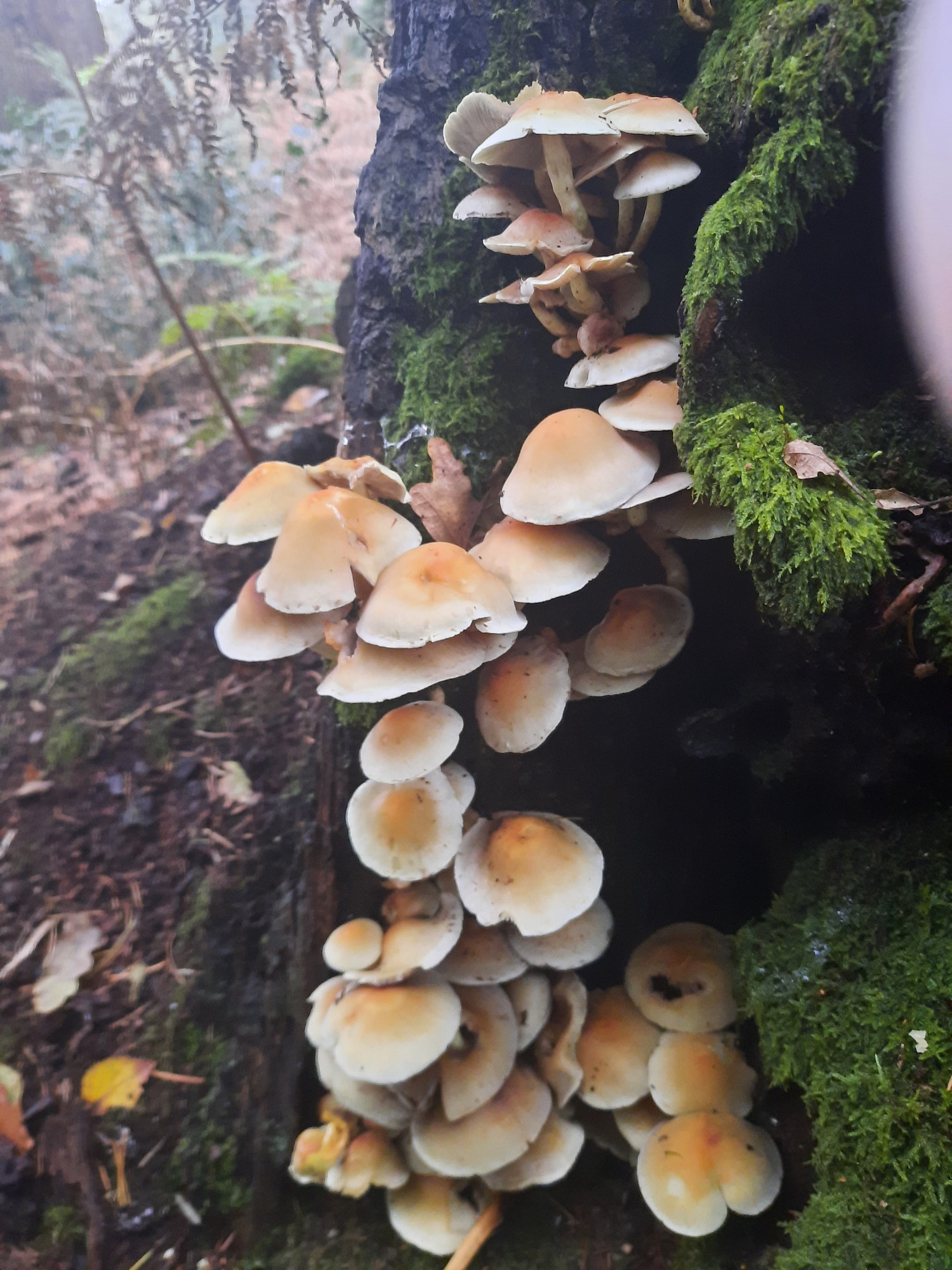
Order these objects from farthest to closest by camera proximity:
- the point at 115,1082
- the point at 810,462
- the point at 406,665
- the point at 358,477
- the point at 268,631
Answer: the point at 115,1082
the point at 358,477
the point at 268,631
the point at 406,665
the point at 810,462

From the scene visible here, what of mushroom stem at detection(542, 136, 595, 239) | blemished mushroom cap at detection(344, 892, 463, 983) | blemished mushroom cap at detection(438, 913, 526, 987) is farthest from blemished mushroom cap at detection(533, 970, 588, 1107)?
mushroom stem at detection(542, 136, 595, 239)

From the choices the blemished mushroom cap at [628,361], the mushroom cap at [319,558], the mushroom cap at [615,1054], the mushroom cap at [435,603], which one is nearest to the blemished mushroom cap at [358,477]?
the mushroom cap at [319,558]

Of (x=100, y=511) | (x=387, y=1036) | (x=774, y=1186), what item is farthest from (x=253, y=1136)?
(x=100, y=511)

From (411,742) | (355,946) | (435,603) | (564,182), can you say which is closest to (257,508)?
(435,603)

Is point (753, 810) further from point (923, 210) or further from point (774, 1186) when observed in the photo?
point (923, 210)

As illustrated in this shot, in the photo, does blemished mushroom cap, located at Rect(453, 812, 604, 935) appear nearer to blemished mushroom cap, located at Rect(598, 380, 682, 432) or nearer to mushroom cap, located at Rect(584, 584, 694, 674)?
mushroom cap, located at Rect(584, 584, 694, 674)

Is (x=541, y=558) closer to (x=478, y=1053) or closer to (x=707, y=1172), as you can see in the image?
(x=478, y=1053)
